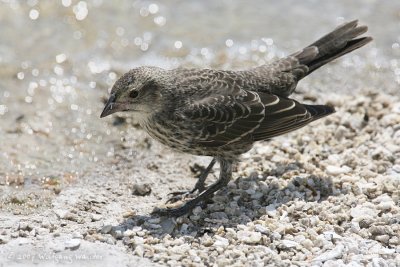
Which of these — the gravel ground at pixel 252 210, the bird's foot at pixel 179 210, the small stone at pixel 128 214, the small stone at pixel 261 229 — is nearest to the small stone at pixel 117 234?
the gravel ground at pixel 252 210

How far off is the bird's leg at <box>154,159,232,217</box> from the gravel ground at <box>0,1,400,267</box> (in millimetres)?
82

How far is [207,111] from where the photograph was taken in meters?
7.55

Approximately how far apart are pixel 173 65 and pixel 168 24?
1033 mm

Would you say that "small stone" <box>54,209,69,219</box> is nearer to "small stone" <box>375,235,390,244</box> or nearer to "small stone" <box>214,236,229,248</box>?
"small stone" <box>214,236,229,248</box>

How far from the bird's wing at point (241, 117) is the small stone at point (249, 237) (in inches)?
43.2

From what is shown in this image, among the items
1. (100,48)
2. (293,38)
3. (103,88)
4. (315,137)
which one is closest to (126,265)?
(315,137)

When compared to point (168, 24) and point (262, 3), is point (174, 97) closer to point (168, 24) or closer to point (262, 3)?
point (168, 24)

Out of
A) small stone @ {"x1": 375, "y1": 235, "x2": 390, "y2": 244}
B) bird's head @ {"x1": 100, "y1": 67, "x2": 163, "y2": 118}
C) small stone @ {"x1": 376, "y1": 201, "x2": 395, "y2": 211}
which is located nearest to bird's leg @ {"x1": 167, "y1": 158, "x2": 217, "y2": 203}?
bird's head @ {"x1": 100, "y1": 67, "x2": 163, "y2": 118}

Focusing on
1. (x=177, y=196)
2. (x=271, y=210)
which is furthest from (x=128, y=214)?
(x=271, y=210)

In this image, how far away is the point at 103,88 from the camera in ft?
32.2

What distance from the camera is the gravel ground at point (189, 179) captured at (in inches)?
257

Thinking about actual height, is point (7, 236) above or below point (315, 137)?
below

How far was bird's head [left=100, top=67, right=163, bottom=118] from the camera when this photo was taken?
7297mm

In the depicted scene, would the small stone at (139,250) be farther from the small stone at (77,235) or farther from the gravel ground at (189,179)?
the small stone at (77,235)
